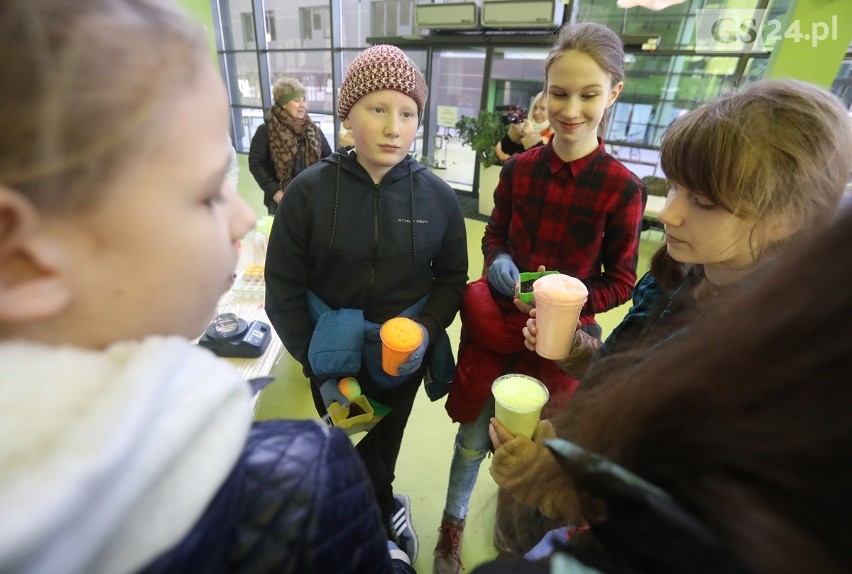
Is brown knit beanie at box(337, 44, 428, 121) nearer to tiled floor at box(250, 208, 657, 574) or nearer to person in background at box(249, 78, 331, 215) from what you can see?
tiled floor at box(250, 208, 657, 574)

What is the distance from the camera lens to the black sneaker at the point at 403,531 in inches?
67.4

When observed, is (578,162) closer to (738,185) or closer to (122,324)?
(738,185)

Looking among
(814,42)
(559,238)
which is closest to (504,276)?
(559,238)

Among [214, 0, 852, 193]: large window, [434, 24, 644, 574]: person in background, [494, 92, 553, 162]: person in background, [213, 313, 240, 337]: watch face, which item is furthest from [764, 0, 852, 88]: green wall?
[213, 313, 240, 337]: watch face

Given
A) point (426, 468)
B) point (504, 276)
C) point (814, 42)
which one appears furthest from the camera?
point (814, 42)

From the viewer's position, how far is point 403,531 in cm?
173

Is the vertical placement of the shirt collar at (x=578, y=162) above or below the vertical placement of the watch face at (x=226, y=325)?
above

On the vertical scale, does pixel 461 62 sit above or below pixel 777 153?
above

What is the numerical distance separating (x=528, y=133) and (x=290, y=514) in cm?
495

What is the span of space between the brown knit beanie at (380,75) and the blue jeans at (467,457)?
117cm

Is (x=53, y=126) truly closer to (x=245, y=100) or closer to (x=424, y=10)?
(x=424, y=10)

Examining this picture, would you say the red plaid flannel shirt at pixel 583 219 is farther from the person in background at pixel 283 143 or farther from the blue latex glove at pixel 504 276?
the person in background at pixel 283 143

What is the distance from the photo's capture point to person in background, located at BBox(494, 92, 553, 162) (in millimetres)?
4449

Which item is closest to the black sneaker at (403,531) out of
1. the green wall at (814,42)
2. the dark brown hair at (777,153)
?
the dark brown hair at (777,153)
